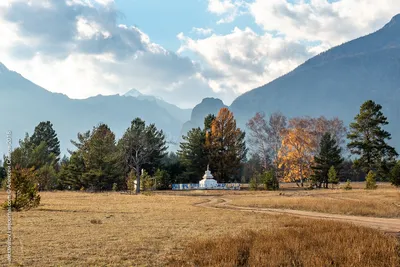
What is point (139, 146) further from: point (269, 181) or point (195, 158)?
point (269, 181)

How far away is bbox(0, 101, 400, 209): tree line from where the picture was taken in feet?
174

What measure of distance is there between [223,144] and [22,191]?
46.5 m

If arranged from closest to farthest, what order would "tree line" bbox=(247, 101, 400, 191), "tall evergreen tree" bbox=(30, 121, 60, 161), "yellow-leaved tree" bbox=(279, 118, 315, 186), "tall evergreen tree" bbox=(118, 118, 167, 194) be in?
"tree line" bbox=(247, 101, 400, 191)
"tall evergreen tree" bbox=(118, 118, 167, 194)
"yellow-leaved tree" bbox=(279, 118, 315, 186)
"tall evergreen tree" bbox=(30, 121, 60, 161)

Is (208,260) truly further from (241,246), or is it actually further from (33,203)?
(33,203)

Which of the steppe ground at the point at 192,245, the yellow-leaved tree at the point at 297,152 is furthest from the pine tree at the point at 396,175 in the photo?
the steppe ground at the point at 192,245

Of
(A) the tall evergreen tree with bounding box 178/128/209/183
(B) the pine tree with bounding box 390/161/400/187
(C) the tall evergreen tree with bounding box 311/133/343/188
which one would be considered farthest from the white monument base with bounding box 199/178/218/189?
(B) the pine tree with bounding box 390/161/400/187

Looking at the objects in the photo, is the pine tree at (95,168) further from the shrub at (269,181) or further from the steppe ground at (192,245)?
the steppe ground at (192,245)

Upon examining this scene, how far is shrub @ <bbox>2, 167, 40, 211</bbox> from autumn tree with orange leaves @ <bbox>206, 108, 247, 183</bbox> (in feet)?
145

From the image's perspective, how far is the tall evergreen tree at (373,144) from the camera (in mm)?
52031

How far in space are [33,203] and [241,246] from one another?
17341mm

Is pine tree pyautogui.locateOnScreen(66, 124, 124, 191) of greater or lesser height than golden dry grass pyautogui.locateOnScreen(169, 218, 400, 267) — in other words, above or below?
above

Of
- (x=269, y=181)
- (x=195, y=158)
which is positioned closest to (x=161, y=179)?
(x=195, y=158)

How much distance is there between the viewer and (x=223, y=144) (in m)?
67.6

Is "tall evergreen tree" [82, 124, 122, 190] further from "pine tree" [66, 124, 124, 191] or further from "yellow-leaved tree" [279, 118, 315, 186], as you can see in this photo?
"yellow-leaved tree" [279, 118, 315, 186]
